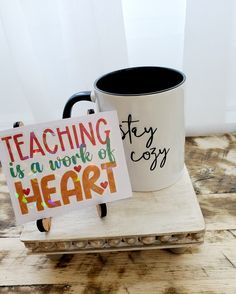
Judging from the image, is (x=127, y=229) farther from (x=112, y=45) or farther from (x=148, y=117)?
(x=112, y=45)

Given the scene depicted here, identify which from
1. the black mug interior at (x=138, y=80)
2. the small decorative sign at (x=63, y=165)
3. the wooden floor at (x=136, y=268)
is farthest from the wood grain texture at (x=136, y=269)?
the black mug interior at (x=138, y=80)

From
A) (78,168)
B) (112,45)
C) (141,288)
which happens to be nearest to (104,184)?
(78,168)

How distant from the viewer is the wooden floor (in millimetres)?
436

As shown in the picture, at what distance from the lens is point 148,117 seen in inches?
17.6

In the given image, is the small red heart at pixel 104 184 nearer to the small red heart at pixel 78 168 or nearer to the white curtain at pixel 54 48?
the small red heart at pixel 78 168

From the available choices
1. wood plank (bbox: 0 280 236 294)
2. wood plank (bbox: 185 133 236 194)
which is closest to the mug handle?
wood plank (bbox: 0 280 236 294)

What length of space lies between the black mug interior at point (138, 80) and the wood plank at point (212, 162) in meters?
0.22

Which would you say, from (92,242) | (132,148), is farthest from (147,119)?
(92,242)

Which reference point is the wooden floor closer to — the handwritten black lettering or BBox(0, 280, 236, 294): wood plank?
BBox(0, 280, 236, 294): wood plank

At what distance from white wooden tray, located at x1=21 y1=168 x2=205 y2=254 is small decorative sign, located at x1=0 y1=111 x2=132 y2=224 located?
4 centimetres

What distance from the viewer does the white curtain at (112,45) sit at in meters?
0.60

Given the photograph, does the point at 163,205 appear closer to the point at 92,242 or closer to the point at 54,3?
the point at 92,242

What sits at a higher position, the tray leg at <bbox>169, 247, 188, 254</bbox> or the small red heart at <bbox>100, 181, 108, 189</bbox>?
the small red heart at <bbox>100, 181, 108, 189</bbox>

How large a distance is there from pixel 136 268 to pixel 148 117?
0.23 m
